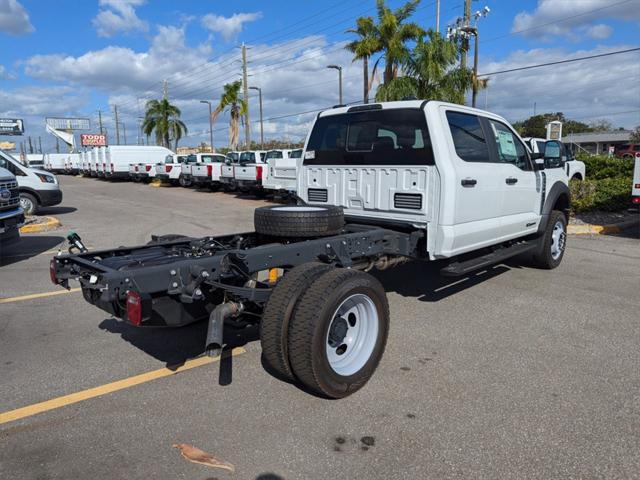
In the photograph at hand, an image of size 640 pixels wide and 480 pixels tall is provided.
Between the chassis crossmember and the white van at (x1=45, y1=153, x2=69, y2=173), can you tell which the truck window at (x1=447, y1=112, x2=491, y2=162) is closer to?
the chassis crossmember

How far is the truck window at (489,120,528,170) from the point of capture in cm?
589

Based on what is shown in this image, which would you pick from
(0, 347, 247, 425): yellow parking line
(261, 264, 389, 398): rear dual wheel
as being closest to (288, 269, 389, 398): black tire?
(261, 264, 389, 398): rear dual wheel

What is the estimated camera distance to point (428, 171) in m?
4.89

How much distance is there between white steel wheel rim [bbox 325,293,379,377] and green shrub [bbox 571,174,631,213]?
33.8 feet

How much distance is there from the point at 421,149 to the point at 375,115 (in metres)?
0.76

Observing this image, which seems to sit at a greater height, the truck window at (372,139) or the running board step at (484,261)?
the truck window at (372,139)

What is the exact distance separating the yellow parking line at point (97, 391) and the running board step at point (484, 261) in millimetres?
2249

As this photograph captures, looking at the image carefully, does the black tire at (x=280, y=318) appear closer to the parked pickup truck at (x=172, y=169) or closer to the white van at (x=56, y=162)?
the parked pickup truck at (x=172, y=169)

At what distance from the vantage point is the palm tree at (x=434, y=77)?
766 inches

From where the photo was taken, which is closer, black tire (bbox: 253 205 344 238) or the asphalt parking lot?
the asphalt parking lot

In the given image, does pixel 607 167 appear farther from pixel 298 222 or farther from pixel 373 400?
pixel 373 400

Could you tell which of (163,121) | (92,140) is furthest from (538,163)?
(92,140)

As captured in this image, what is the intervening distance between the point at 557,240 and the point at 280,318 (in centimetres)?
549

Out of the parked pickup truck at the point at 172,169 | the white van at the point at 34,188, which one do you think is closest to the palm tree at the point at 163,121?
the parked pickup truck at the point at 172,169
